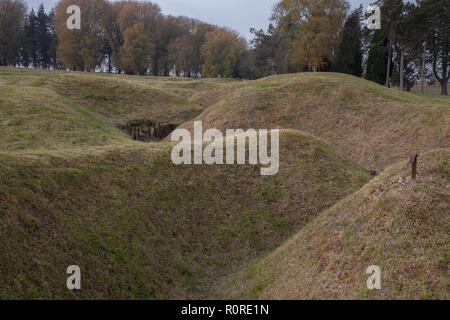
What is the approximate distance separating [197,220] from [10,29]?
5255 cm

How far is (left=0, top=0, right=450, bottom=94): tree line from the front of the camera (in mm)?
35906

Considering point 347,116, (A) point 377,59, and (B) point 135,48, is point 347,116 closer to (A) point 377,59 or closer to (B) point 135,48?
(A) point 377,59

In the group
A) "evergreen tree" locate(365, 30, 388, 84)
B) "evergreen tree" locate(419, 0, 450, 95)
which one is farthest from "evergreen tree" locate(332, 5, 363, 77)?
"evergreen tree" locate(419, 0, 450, 95)

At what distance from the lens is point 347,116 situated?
71.7ft

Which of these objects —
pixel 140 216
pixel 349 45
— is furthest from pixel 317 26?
pixel 140 216

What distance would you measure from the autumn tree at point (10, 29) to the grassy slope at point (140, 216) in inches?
1892

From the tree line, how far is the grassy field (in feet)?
84.6

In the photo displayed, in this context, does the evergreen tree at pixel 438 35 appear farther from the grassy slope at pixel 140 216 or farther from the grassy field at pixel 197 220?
the grassy slope at pixel 140 216

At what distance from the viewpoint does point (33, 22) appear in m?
58.9

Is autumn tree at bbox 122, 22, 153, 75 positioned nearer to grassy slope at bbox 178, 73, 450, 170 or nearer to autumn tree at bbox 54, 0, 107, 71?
autumn tree at bbox 54, 0, 107, 71

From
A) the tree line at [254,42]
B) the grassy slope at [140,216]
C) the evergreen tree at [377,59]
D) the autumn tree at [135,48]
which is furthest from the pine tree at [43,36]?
the grassy slope at [140,216]
